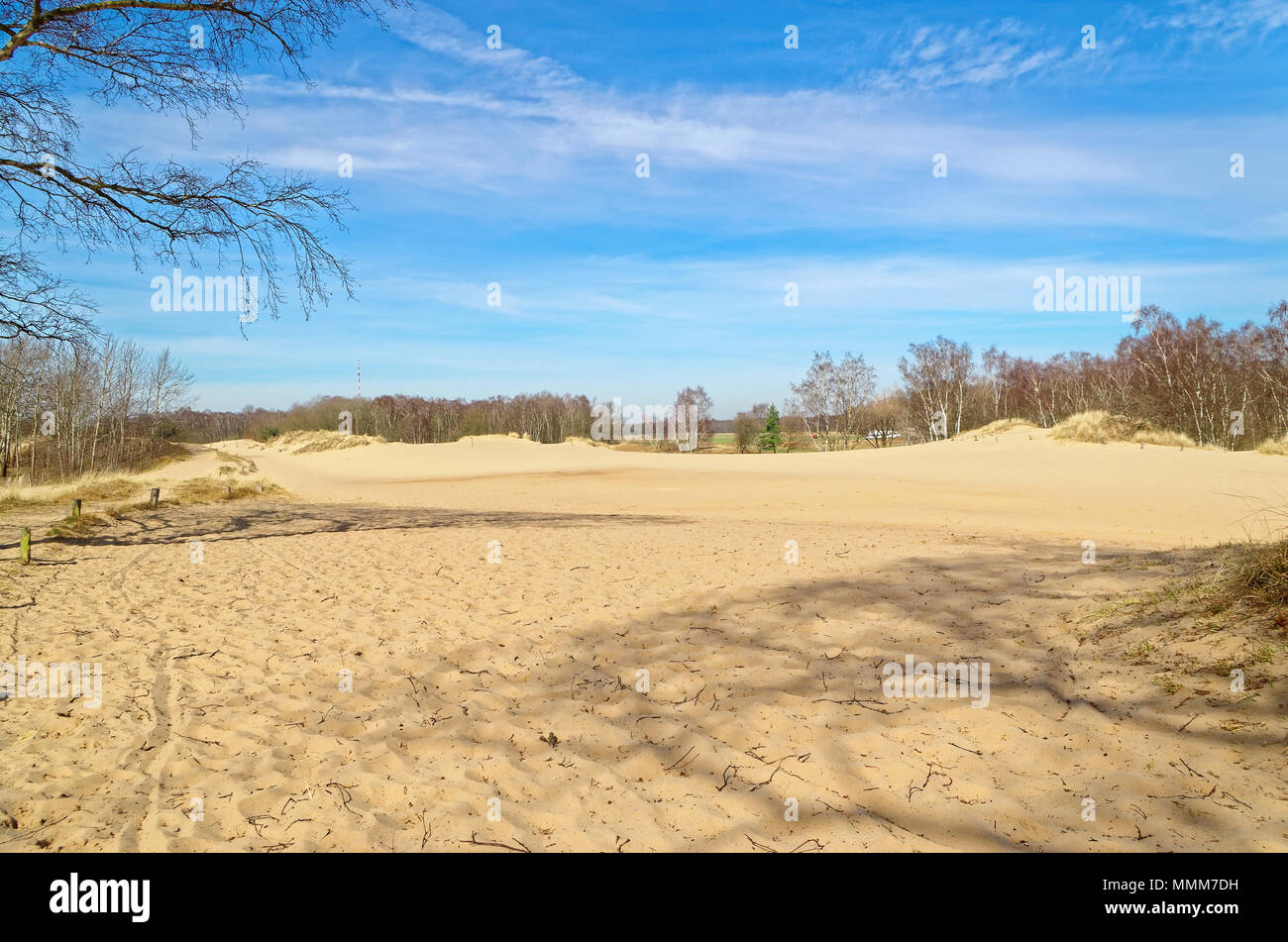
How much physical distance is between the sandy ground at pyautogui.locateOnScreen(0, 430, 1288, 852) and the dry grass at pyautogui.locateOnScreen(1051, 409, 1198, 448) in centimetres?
2462

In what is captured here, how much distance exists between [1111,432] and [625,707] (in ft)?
122

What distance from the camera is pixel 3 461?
2938cm

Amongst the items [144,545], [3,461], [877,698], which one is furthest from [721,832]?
[3,461]

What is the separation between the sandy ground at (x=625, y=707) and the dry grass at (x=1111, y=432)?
24622mm

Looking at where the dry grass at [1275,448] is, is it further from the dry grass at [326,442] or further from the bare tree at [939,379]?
the dry grass at [326,442]

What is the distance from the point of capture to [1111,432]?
1320 inches

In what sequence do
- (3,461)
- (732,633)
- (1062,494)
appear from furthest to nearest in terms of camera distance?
(3,461) < (1062,494) < (732,633)

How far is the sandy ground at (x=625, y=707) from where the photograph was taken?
341cm

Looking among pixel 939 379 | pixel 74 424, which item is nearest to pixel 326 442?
pixel 74 424

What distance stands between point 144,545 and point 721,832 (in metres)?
13.0

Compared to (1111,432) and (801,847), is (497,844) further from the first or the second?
(1111,432)

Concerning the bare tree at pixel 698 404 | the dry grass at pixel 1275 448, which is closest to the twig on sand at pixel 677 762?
the dry grass at pixel 1275 448

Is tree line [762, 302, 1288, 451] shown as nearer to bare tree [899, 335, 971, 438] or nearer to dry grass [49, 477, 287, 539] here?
bare tree [899, 335, 971, 438]
